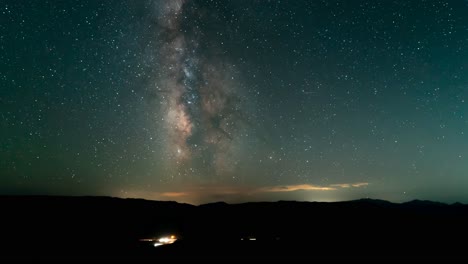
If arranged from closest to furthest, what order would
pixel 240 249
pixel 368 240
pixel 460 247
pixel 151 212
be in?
pixel 240 249, pixel 460 247, pixel 368 240, pixel 151 212

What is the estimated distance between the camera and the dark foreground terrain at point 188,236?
20.0m

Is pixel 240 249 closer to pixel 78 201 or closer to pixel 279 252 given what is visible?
pixel 279 252

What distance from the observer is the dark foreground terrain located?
19984 millimetres

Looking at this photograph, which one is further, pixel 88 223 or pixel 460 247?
pixel 88 223

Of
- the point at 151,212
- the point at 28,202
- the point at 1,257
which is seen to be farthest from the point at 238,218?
the point at 1,257

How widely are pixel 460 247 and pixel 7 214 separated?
54.3m

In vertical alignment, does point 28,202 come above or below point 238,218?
above

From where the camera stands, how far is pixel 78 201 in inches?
2613

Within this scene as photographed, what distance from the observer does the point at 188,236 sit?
120 feet

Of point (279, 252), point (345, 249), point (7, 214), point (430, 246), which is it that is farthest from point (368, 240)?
point (7, 214)

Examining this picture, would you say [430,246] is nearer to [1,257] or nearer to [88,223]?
[1,257]

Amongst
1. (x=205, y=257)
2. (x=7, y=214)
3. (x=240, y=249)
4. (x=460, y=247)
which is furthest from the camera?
(x=7, y=214)

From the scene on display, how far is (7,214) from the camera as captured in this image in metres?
47.3

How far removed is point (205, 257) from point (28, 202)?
5508 centimetres
